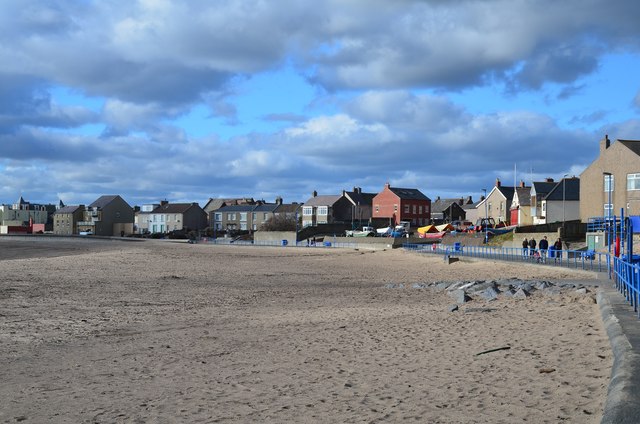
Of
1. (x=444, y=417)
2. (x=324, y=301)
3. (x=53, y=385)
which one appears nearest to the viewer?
(x=444, y=417)

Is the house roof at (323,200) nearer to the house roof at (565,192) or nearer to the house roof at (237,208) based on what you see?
the house roof at (237,208)

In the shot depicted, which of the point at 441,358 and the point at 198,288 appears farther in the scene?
the point at 198,288

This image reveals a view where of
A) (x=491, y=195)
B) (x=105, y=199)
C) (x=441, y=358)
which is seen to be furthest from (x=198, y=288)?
(x=105, y=199)

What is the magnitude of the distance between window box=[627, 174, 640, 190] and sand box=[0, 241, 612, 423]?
4182cm

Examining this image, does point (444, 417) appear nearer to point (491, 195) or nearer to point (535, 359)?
point (535, 359)

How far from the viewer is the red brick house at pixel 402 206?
116000mm

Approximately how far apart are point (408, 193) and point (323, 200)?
20205mm

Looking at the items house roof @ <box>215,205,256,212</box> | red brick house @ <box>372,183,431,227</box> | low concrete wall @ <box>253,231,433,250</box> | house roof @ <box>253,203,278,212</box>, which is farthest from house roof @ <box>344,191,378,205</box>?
low concrete wall @ <box>253,231,433,250</box>

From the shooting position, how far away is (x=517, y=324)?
13.4 metres


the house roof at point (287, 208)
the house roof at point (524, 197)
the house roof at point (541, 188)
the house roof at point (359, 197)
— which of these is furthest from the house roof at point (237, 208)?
the house roof at point (541, 188)

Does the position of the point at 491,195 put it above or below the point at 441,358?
above

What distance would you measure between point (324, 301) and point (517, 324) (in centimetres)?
789

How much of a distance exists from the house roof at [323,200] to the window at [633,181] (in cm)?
7673

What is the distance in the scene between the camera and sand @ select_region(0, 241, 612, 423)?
747 cm
